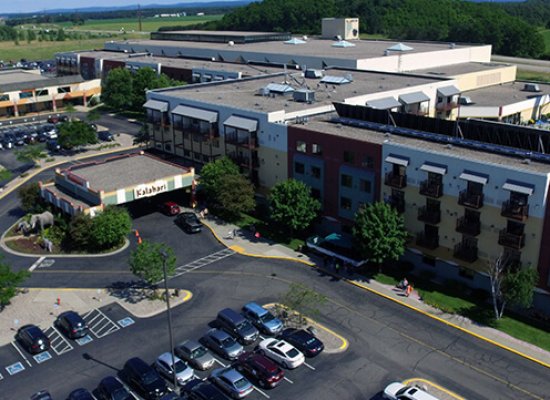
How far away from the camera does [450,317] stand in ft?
158

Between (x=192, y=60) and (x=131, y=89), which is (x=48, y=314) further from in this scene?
(x=192, y=60)

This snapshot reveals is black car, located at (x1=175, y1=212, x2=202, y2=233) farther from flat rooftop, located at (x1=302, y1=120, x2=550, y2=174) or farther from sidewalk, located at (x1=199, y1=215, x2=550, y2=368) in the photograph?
flat rooftop, located at (x1=302, y1=120, x2=550, y2=174)

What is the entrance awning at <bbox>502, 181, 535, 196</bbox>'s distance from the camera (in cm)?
4578

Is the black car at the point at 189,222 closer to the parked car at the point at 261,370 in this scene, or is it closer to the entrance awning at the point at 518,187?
the parked car at the point at 261,370

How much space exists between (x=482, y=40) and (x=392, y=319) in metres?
152

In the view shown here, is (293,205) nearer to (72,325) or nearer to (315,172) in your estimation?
(315,172)

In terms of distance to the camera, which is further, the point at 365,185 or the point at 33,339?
the point at 365,185

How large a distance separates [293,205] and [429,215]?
14.7m

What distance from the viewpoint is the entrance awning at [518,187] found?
45.8m

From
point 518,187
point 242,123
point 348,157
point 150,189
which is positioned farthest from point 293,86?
point 518,187

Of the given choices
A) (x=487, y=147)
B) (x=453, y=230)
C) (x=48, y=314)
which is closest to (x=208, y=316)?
(x=48, y=314)

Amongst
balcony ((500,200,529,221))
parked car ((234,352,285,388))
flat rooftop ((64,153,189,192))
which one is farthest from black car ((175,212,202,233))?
balcony ((500,200,529,221))

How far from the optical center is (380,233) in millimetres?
52312

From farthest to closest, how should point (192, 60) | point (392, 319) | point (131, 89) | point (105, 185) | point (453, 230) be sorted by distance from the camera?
point (192, 60)
point (131, 89)
point (105, 185)
point (453, 230)
point (392, 319)
